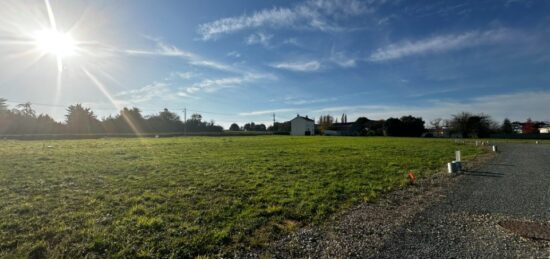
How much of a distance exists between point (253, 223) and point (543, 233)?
17.2ft

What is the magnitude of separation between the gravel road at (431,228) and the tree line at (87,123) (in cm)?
7428

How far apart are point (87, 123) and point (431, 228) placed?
87.6 metres

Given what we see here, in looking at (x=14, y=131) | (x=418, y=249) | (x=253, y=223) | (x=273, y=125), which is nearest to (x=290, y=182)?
(x=253, y=223)

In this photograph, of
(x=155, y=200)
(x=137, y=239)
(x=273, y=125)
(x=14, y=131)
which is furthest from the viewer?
(x=273, y=125)

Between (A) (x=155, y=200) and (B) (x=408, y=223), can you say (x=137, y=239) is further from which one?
(B) (x=408, y=223)

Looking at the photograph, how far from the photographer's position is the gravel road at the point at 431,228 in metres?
3.97

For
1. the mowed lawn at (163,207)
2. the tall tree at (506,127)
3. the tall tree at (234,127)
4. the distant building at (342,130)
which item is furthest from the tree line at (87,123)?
the tall tree at (506,127)

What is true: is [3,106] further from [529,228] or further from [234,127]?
[529,228]

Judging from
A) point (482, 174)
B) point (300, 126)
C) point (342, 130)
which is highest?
point (300, 126)

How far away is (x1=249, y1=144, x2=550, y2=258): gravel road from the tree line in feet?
244

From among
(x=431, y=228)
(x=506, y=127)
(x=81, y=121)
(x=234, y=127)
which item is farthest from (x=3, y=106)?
(x=506, y=127)

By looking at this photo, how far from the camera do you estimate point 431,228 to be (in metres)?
4.94

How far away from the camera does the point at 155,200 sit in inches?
274

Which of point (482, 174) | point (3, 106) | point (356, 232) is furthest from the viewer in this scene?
point (3, 106)
